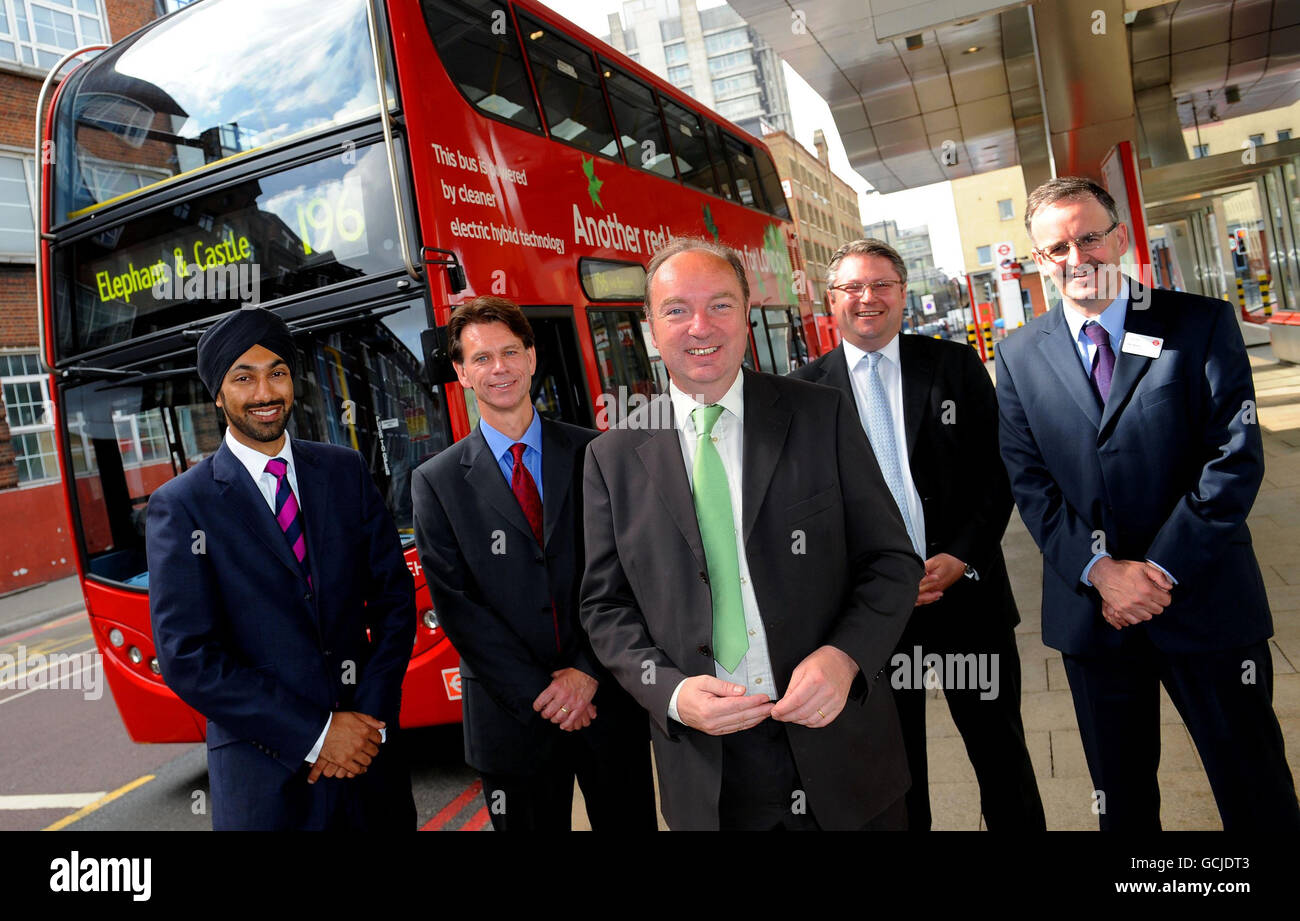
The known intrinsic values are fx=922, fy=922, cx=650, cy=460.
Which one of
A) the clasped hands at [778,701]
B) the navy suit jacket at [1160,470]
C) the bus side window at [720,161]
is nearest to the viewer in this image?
the clasped hands at [778,701]

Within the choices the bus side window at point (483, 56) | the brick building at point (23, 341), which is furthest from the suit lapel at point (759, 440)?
Result: the brick building at point (23, 341)

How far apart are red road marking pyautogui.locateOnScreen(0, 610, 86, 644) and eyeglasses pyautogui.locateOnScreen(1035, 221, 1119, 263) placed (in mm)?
13016

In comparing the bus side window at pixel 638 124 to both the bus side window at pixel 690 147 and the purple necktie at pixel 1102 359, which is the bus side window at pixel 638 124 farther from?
the purple necktie at pixel 1102 359

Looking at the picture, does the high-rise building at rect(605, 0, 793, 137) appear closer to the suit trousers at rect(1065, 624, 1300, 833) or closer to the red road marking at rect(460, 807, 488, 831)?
the red road marking at rect(460, 807, 488, 831)

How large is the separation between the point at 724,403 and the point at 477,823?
115 inches

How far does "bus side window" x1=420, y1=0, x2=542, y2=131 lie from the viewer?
4629 mm

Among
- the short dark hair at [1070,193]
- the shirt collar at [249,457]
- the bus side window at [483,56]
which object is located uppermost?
the bus side window at [483,56]

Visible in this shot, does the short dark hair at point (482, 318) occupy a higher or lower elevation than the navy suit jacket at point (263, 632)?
higher

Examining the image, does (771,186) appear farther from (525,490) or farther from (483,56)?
(525,490)

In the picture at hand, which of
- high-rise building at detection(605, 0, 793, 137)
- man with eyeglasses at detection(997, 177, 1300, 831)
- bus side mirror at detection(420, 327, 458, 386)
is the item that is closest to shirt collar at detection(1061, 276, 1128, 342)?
man with eyeglasses at detection(997, 177, 1300, 831)

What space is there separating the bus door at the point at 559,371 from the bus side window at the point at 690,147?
286 centimetres

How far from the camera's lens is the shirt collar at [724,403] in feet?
6.84

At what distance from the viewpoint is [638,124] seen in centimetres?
680
